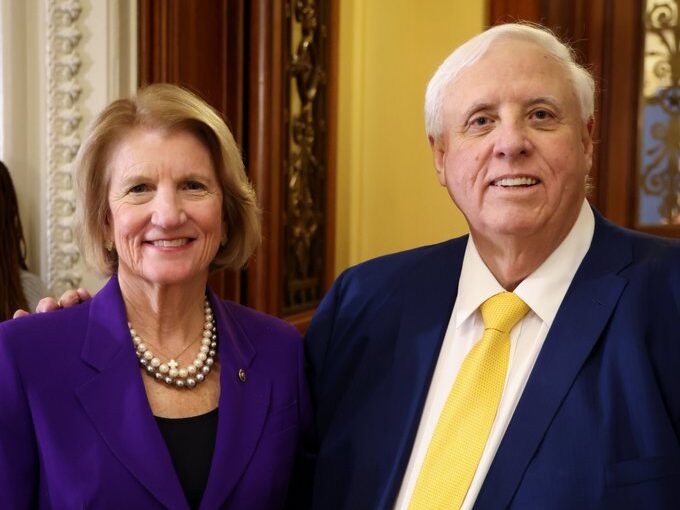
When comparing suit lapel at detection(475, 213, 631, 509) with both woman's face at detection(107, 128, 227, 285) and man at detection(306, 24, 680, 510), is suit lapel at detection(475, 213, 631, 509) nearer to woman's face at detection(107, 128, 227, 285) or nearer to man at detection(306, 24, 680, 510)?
man at detection(306, 24, 680, 510)

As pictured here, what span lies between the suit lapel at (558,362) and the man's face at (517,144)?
0.11 m

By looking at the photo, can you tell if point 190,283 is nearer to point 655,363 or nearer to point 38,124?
point 655,363

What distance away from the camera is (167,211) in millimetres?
1506

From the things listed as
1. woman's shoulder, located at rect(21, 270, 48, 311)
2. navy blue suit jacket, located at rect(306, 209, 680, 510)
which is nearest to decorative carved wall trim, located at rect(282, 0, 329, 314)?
woman's shoulder, located at rect(21, 270, 48, 311)

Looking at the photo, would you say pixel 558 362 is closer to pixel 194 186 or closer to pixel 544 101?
pixel 544 101

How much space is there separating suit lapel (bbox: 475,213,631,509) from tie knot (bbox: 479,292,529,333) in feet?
0.22

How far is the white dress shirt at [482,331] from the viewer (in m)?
1.52

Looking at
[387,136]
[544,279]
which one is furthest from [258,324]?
[387,136]

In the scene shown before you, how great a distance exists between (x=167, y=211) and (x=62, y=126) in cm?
108

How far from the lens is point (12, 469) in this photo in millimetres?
1400

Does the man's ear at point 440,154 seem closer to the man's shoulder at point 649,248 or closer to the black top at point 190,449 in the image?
the man's shoulder at point 649,248

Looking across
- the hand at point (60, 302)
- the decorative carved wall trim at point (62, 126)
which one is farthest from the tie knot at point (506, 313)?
the decorative carved wall trim at point (62, 126)

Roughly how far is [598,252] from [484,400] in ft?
1.12

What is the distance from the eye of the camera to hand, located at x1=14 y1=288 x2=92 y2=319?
1.58m
